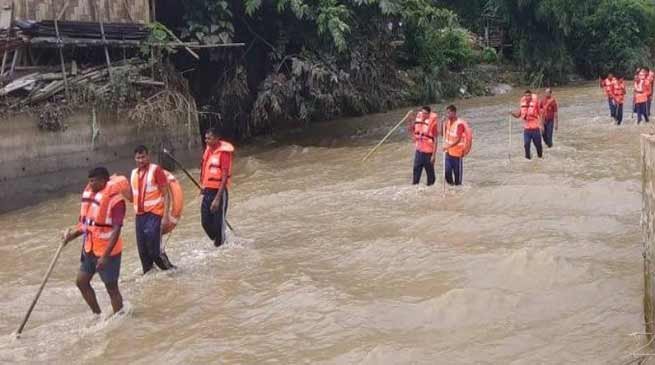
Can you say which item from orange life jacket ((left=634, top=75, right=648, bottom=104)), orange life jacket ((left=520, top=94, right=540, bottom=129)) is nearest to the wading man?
orange life jacket ((left=520, top=94, right=540, bottom=129))

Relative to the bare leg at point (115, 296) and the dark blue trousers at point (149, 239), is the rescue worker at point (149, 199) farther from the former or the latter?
the bare leg at point (115, 296)

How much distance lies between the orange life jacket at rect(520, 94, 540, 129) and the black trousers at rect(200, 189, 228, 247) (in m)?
7.91

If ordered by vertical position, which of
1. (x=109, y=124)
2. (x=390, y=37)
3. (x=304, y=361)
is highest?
(x=390, y=37)

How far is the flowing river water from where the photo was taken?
7.42m

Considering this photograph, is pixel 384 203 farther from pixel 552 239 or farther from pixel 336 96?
pixel 336 96

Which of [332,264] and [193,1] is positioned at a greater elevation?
[193,1]

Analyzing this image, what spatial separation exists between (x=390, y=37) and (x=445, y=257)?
48.1ft

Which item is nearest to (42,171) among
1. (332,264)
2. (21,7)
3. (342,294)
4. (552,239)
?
(21,7)

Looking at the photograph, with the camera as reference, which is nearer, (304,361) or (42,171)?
(304,361)

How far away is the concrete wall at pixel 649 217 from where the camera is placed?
5551 mm

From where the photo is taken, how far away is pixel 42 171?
15258mm

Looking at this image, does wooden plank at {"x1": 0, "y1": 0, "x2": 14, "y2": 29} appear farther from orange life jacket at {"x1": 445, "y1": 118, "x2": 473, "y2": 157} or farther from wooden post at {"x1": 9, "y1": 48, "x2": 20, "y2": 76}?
orange life jacket at {"x1": 445, "y1": 118, "x2": 473, "y2": 157}

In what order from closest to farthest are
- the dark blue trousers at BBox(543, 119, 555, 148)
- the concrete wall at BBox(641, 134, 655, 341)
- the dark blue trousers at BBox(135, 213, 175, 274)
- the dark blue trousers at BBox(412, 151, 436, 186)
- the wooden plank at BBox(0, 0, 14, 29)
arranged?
the concrete wall at BBox(641, 134, 655, 341) < the dark blue trousers at BBox(135, 213, 175, 274) < the dark blue trousers at BBox(412, 151, 436, 186) < the wooden plank at BBox(0, 0, 14, 29) < the dark blue trousers at BBox(543, 119, 555, 148)

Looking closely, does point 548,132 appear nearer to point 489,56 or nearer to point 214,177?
point 214,177
